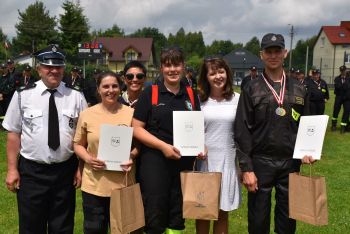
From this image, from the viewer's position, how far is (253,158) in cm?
381

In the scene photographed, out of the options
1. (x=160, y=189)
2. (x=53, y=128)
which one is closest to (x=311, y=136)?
(x=160, y=189)

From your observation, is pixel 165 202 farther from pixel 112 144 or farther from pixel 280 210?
pixel 280 210

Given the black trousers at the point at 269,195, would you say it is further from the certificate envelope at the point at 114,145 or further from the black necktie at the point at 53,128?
the black necktie at the point at 53,128

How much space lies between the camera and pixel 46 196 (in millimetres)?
3762

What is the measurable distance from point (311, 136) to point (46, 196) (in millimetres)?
2452

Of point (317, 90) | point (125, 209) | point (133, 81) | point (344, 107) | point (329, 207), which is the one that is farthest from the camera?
point (344, 107)

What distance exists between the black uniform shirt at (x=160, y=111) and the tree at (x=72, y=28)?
4624cm

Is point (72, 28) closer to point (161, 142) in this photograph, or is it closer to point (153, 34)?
point (161, 142)

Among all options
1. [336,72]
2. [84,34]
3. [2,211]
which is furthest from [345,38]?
[2,211]

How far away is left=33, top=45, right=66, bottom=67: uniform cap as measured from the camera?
3689 millimetres

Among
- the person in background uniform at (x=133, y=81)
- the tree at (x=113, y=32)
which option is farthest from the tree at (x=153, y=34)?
the person in background uniform at (x=133, y=81)

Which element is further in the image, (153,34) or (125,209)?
(153,34)

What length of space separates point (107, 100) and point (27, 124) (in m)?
0.76

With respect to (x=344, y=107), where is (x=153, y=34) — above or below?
above
